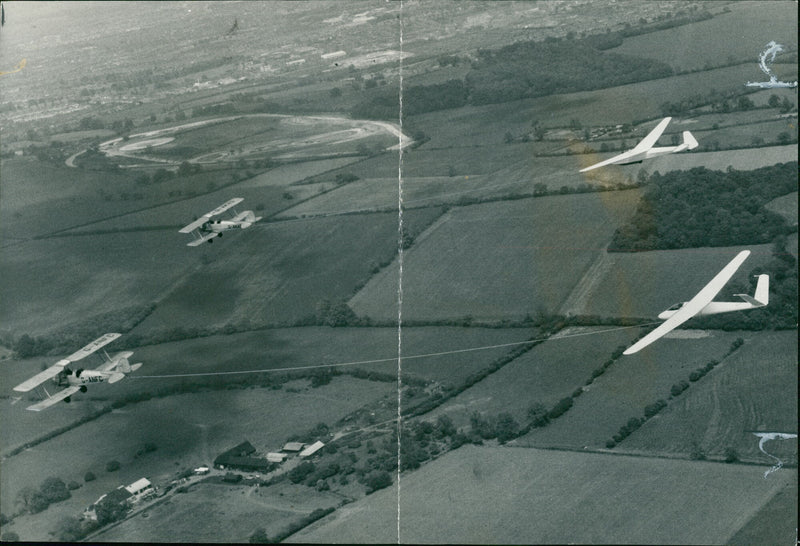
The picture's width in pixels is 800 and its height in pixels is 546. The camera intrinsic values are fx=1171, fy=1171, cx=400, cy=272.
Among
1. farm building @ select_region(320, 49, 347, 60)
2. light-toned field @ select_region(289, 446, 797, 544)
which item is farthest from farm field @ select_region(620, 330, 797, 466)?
farm building @ select_region(320, 49, 347, 60)

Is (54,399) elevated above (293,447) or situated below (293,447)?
above

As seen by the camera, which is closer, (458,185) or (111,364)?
(111,364)

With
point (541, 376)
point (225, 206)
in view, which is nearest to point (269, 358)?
point (225, 206)

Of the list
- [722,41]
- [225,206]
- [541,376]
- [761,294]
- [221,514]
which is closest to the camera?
[221,514]

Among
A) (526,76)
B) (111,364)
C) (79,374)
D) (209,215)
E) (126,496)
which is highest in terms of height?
(526,76)

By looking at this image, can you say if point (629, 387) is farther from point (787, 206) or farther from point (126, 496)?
point (126, 496)

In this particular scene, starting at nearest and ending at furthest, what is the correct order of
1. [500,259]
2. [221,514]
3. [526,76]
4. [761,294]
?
[221,514] → [761,294] → [500,259] → [526,76]

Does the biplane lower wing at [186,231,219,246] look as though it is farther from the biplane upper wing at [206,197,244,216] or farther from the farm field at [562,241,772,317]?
the farm field at [562,241,772,317]
